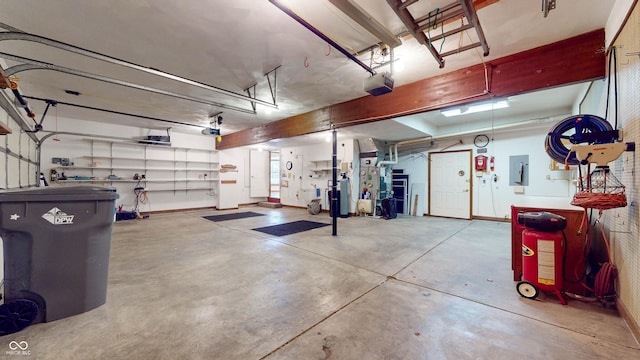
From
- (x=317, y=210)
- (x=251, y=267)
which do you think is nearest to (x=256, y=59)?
(x=251, y=267)

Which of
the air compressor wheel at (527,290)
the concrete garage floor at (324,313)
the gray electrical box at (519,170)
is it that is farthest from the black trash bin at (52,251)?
the gray electrical box at (519,170)

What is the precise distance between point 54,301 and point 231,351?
1.60 m

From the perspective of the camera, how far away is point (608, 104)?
2439 millimetres

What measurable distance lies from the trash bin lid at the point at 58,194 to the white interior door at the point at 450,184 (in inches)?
301

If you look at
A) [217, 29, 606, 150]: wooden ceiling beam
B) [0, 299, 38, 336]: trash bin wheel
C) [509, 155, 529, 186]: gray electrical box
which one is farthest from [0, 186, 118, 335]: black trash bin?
[509, 155, 529, 186]: gray electrical box

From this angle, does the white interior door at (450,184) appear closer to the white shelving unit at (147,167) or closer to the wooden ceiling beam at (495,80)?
the wooden ceiling beam at (495,80)

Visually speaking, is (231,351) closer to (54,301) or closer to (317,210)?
(54,301)

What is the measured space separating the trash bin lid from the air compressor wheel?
4024 mm

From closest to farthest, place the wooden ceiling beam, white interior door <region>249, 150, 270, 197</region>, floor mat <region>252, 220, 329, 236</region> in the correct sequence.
→ the wooden ceiling beam, floor mat <region>252, 220, 329, 236</region>, white interior door <region>249, 150, 270, 197</region>

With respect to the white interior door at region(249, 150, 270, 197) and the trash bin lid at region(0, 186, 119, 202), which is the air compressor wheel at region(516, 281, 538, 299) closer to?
the trash bin lid at region(0, 186, 119, 202)

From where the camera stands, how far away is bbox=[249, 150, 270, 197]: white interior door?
9.99m

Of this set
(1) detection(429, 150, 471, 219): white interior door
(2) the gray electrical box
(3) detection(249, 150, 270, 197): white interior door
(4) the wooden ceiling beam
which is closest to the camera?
(4) the wooden ceiling beam

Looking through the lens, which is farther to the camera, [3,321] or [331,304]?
[331,304]

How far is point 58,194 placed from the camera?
6.36 feet
